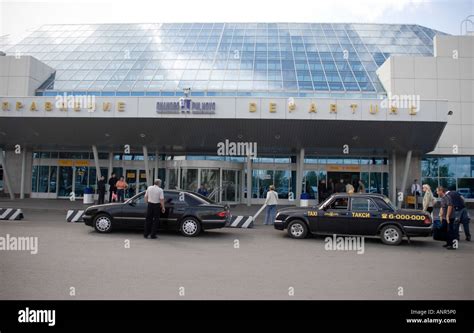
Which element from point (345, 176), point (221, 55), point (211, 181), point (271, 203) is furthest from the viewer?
point (221, 55)

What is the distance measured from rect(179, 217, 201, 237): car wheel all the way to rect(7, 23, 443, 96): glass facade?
1404cm

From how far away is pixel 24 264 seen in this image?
267 inches

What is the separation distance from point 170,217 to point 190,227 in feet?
2.32

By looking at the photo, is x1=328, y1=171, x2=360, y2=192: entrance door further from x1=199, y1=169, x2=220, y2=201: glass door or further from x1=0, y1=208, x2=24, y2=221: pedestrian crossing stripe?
x1=0, y1=208, x2=24, y2=221: pedestrian crossing stripe

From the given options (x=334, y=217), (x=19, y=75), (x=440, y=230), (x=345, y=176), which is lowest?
(x=440, y=230)

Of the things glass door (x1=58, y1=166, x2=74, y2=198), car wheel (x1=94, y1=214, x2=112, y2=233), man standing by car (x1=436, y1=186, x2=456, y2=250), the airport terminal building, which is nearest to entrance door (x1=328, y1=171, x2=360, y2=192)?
the airport terminal building

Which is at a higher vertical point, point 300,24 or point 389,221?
point 300,24

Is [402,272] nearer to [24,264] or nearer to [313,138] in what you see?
[24,264]

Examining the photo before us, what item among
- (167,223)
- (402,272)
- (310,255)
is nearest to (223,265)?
(310,255)

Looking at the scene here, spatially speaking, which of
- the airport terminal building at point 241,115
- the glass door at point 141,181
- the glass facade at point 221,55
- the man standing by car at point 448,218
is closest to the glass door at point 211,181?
the airport terminal building at point 241,115

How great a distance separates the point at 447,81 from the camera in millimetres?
24141

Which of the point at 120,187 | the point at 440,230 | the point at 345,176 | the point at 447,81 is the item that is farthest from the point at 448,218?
the point at 447,81

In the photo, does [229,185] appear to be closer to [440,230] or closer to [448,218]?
[440,230]
